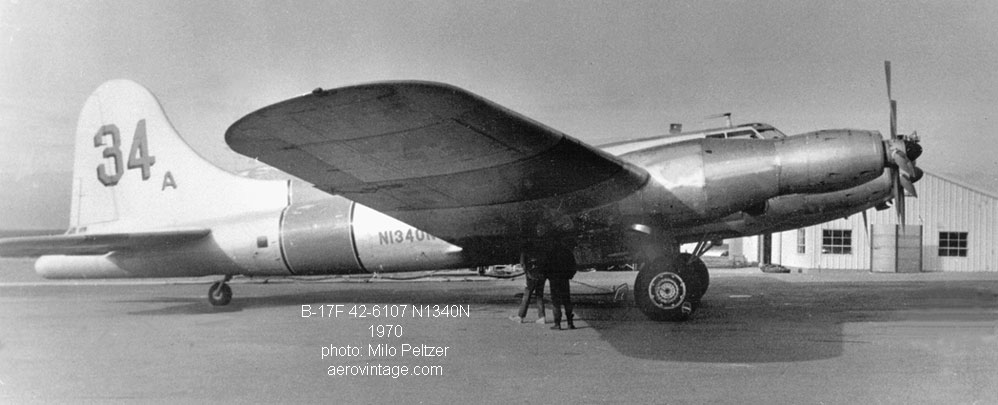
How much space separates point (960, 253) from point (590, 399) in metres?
22.4

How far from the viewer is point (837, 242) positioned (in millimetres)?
23344

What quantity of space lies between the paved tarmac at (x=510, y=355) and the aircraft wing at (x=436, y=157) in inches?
60.4

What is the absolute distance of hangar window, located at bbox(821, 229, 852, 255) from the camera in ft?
76.1

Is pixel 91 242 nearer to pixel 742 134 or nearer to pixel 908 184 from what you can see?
pixel 742 134

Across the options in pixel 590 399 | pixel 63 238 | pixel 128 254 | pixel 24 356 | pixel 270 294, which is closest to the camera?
pixel 590 399

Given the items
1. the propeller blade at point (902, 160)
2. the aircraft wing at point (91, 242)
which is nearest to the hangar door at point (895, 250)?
the propeller blade at point (902, 160)

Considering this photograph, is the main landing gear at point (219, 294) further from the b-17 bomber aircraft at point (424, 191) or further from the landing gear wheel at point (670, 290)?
the landing gear wheel at point (670, 290)

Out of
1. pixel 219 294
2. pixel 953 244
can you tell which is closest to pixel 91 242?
pixel 219 294

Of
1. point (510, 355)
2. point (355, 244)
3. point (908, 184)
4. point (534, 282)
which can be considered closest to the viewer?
point (510, 355)

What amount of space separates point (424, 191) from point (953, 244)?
21.4 metres

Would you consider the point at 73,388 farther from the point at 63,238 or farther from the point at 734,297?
the point at 734,297

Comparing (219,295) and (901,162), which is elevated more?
(901,162)

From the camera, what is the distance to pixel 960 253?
2198cm

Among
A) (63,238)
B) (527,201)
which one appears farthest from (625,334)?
(63,238)
